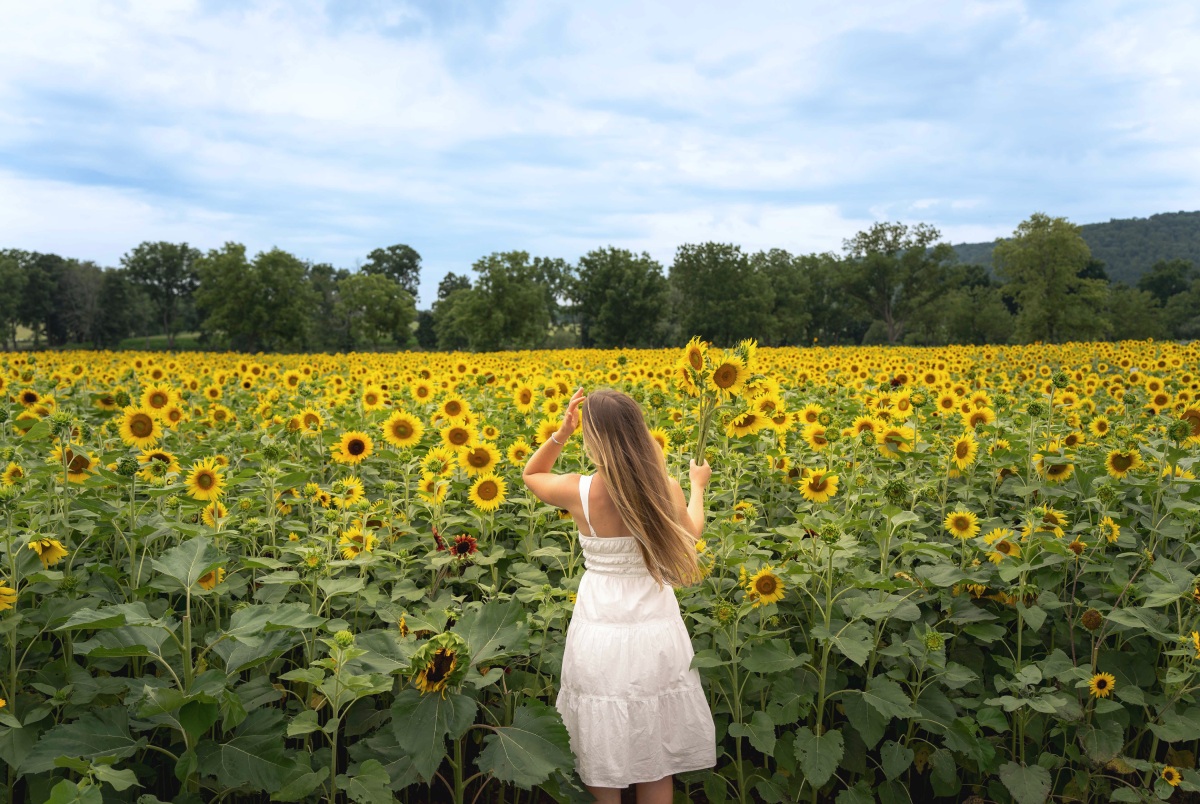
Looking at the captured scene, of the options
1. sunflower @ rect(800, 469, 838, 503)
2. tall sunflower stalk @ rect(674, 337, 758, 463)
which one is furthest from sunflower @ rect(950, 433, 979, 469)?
tall sunflower stalk @ rect(674, 337, 758, 463)

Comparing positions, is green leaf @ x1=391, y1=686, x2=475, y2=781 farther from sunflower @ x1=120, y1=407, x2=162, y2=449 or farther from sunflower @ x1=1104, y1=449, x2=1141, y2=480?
sunflower @ x1=1104, y1=449, x2=1141, y2=480

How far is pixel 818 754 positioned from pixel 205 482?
3375mm

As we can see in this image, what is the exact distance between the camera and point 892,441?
496cm

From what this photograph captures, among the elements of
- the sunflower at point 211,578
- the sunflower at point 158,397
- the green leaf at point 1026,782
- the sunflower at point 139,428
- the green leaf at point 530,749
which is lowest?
the green leaf at point 1026,782

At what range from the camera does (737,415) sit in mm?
4840

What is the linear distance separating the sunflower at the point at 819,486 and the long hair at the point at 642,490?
1383 millimetres

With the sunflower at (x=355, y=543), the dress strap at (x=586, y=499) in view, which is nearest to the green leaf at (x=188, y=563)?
the sunflower at (x=355, y=543)

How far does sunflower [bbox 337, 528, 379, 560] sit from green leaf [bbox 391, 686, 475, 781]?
→ 1184 mm

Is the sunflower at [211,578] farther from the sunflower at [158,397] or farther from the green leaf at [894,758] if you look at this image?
the green leaf at [894,758]

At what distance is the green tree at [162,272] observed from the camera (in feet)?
307

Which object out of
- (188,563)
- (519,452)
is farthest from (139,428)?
(188,563)

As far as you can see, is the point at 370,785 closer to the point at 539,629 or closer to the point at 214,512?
the point at 539,629

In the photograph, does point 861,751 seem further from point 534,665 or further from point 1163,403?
point 1163,403

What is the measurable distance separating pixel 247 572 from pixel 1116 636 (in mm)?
4776
